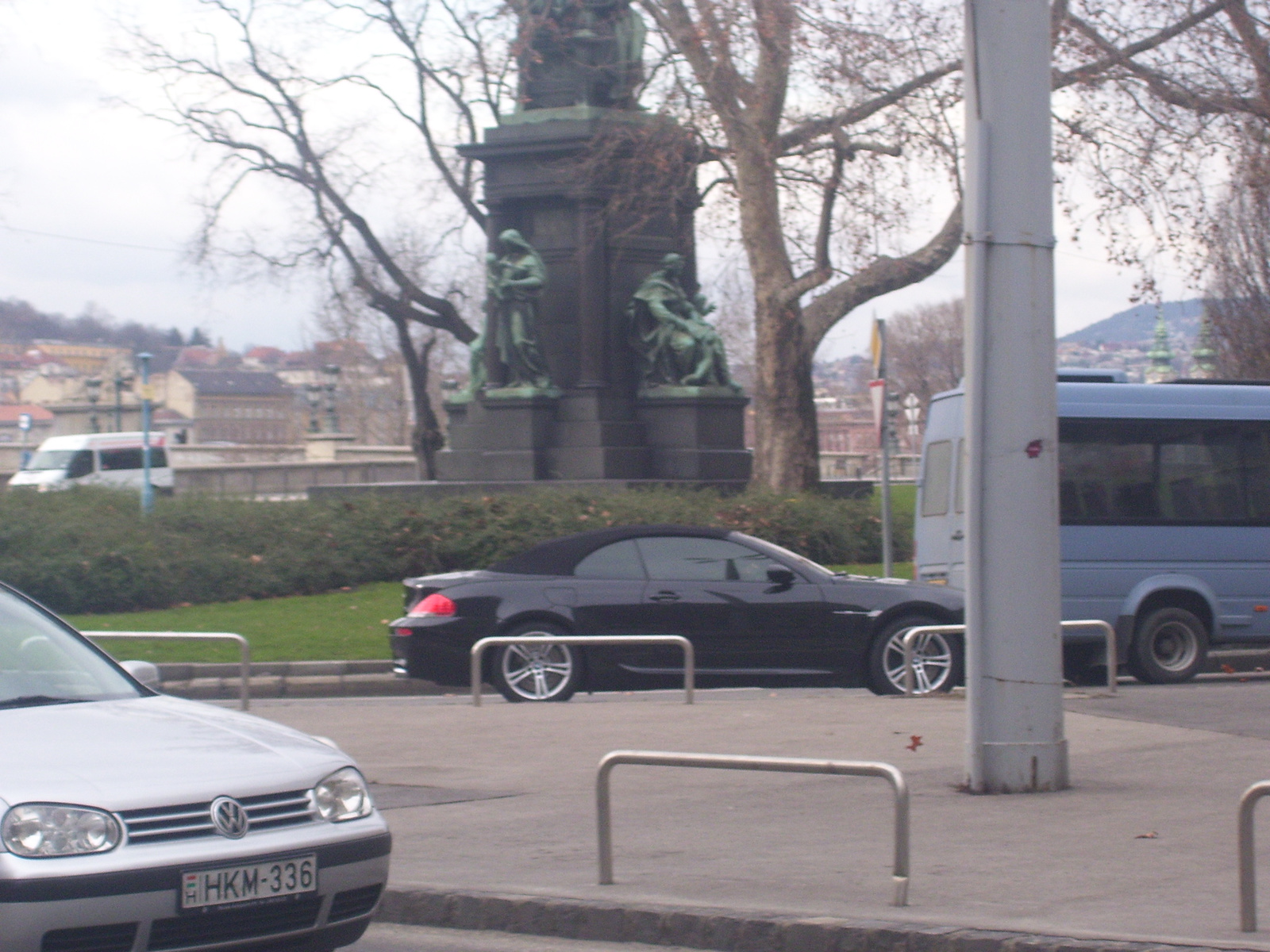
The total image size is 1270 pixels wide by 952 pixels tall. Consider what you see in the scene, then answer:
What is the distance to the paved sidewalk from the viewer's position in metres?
6.07

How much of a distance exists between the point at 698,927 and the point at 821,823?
1.87 m

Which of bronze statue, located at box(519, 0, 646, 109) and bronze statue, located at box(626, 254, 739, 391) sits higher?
bronze statue, located at box(519, 0, 646, 109)

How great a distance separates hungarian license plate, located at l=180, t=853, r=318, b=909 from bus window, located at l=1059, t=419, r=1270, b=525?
11321 mm

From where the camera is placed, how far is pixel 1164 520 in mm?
15414

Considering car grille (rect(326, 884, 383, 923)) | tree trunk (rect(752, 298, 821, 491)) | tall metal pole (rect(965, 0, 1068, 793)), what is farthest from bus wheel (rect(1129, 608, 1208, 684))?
tree trunk (rect(752, 298, 821, 491))

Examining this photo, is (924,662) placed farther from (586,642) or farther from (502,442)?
(502,442)

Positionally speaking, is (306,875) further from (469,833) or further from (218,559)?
(218,559)

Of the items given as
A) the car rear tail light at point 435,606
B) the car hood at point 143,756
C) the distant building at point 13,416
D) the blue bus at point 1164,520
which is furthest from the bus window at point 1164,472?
the distant building at point 13,416

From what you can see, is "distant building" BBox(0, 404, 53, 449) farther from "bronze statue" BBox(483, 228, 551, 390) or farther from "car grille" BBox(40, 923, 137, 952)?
"car grille" BBox(40, 923, 137, 952)

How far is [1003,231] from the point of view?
8258 mm

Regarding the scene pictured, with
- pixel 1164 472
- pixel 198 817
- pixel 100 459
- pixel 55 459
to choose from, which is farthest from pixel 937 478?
pixel 55 459

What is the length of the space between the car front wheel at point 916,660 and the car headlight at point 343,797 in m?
8.46

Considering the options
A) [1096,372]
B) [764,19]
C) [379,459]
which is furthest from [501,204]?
[379,459]

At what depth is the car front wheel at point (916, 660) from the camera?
13.5 m
